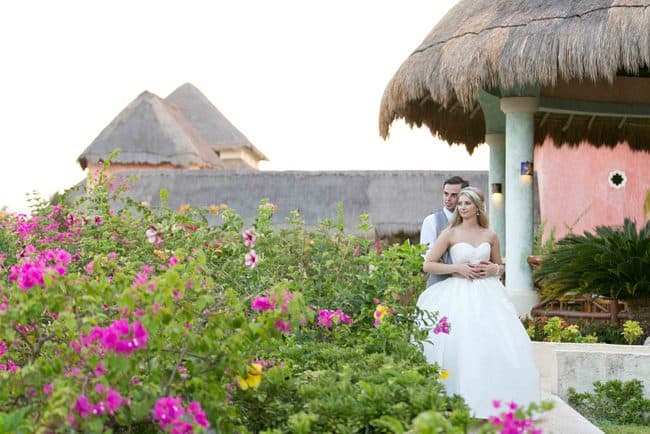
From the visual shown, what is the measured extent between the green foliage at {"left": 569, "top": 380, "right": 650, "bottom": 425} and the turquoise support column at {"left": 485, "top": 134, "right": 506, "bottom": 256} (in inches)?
265

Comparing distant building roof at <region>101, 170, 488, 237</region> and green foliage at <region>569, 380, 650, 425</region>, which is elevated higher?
distant building roof at <region>101, 170, 488, 237</region>

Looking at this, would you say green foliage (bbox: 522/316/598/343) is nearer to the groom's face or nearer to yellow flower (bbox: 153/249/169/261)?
the groom's face

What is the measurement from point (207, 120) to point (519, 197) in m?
30.3

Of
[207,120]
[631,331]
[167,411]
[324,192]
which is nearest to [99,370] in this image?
[167,411]

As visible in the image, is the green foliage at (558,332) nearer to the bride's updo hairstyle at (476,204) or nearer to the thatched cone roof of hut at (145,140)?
the bride's updo hairstyle at (476,204)

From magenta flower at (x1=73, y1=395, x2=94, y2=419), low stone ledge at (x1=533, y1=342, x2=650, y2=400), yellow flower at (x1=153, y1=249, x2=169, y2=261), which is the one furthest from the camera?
low stone ledge at (x1=533, y1=342, x2=650, y2=400)

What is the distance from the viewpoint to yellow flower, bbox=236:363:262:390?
3.69 m

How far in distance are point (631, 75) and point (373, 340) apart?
9058 mm

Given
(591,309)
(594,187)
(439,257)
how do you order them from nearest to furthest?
(439,257) → (591,309) → (594,187)

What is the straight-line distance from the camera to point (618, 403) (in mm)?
6973

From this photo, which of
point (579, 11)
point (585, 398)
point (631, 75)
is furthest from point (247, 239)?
point (631, 75)

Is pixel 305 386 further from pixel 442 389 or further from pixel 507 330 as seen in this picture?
pixel 507 330

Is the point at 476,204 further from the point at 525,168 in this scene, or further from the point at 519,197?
the point at 519,197

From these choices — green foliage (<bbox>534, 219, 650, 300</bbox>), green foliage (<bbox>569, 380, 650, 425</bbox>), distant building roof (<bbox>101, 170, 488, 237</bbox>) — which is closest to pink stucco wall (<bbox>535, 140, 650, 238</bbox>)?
distant building roof (<bbox>101, 170, 488, 237</bbox>)
